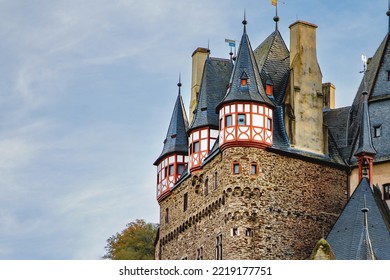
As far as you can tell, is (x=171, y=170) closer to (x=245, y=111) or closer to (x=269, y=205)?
(x=245, y=111)

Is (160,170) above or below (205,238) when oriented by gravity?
above

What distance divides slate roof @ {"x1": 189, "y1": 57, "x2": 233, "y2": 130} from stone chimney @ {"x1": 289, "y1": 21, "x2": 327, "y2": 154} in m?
3.75

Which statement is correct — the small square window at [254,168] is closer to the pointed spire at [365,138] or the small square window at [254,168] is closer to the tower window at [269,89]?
the tower window at [269,89]

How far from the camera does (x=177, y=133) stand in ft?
237

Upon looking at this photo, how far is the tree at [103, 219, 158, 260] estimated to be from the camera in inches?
3684

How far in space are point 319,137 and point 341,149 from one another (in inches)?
62.3

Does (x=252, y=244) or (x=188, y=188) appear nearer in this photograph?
(x=252, y=244)

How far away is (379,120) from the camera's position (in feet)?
216

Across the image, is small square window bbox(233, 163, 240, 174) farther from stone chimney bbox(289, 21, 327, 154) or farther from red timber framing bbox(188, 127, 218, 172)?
red timber framing bbox(188, 127, 218, 172)

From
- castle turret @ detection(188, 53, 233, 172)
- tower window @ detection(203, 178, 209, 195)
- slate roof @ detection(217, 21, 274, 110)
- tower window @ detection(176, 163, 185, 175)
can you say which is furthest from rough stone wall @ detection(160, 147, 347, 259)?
tower window @ detection(176, 163, 185, 175)

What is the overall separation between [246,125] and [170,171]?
1029 cm

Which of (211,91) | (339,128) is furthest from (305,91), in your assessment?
(211,91)
